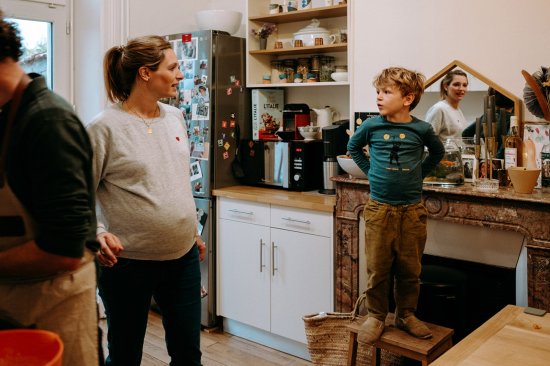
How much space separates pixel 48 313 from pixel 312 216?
6.67 ft

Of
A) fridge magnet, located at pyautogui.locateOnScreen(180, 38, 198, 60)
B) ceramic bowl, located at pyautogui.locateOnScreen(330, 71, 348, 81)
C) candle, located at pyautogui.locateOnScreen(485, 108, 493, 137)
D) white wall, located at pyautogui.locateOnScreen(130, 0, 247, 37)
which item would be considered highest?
white wall, located at pyautogui.locateOnScreen(130, 0, 247, 37)

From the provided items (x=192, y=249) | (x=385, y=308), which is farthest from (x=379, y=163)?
(x=192, y=249)

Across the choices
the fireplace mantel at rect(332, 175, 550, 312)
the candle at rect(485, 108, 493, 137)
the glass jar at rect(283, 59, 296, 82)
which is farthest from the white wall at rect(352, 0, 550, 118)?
the glass jar at rect(283, 59, 296, 82)

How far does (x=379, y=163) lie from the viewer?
7.30 ft

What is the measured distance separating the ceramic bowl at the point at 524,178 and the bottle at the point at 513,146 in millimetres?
224

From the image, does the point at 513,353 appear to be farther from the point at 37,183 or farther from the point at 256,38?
the point at 256,38

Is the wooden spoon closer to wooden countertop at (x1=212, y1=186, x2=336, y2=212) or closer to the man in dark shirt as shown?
wooden countertop at (x1=212, y1=186, x2=336, y2=212)

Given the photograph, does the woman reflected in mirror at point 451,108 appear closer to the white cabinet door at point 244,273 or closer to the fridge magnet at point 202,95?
the white cabinet door at point 244,273

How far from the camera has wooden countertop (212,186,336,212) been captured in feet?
9.88

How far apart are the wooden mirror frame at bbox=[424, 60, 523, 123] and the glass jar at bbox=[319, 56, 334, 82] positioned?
0.80 metres

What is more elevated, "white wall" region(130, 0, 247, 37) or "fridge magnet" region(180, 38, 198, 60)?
"white wall" region(130, 0, 247, 37)

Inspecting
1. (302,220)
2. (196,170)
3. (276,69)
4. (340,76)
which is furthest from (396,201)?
(276,69)

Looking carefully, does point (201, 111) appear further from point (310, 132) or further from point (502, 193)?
point (502, 193)

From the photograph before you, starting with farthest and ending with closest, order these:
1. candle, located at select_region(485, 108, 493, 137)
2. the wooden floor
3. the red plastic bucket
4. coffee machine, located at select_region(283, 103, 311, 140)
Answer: coffee machine, located at select_region(283, 103, 311, 140), the wooden floor, candle, located at select_region(485, 108, 493, 137), the red plastic bucket
